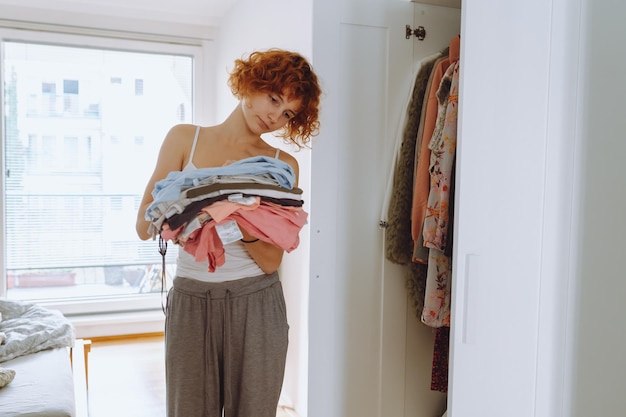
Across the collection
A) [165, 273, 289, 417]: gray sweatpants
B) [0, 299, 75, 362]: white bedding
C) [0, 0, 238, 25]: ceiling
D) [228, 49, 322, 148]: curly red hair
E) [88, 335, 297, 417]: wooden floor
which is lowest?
[88, 335, 297, 417]: wooden floor

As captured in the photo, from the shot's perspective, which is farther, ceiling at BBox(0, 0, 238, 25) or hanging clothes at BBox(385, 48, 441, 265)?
ceiling at BBox(0, 0, 238, 25)

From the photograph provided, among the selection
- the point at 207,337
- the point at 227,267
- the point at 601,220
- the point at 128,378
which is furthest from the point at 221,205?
the point at 128,378

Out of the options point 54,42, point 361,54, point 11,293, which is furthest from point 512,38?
point 11,293

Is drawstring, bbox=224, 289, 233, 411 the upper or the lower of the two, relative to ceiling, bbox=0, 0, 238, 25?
lower

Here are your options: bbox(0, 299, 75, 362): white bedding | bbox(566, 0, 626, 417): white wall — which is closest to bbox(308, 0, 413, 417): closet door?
bbox(566, 0, 626, 417): white wall

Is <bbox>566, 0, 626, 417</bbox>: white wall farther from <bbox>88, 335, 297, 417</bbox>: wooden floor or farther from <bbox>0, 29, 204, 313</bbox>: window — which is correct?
<bbox>0, 29, 204, 313</bbox>: window

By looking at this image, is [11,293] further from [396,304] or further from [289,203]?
[289,203]

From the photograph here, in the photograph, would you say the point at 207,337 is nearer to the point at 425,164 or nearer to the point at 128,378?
→ the point at 425,164

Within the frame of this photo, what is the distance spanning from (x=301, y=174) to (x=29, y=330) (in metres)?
1.42

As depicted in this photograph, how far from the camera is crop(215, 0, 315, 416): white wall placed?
8.71ft

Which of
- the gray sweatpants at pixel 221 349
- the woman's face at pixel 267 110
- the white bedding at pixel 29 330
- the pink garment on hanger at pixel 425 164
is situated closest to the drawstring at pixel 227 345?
the gray sweatpants at pixel 221 349

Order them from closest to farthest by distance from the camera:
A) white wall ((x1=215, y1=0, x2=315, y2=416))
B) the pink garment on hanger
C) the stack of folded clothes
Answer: the stack of folded clothes < the pink garment on hanger < white wall ((x1=215, y1=0, x2=315, y2=416))

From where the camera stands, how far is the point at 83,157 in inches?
159

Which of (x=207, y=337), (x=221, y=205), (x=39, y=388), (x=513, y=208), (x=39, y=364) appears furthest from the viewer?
(x=39, y=364)
